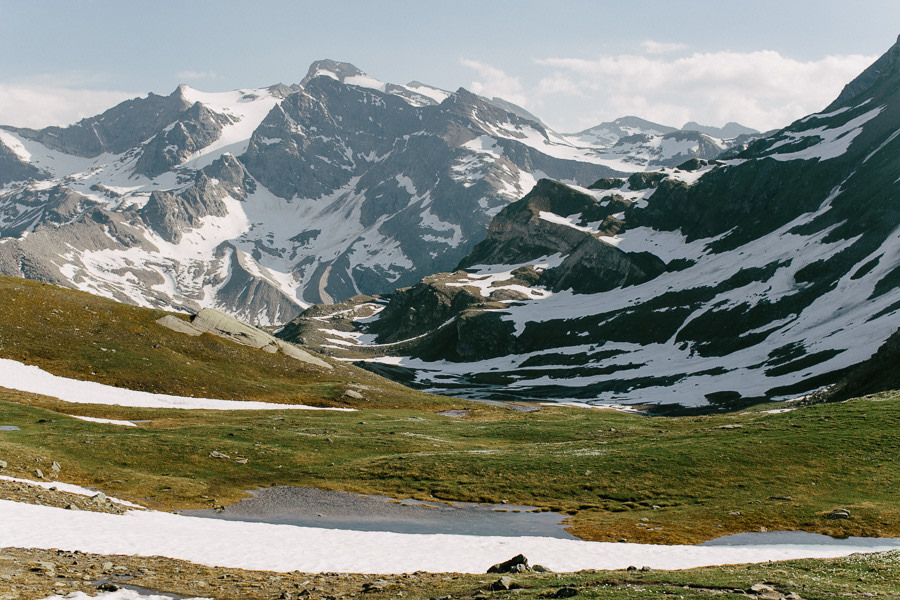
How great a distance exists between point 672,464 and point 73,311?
8394 cm

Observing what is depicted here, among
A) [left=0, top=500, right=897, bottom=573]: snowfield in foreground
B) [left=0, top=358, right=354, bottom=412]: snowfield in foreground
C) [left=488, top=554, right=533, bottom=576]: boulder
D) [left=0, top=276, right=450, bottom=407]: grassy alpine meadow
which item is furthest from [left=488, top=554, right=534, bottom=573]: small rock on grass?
[left=0, top=276, right=450, bottom=407]: grassy alpine meadow

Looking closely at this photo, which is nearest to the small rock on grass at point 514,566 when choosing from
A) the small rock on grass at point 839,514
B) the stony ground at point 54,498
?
the small rock on grass at point 839,514

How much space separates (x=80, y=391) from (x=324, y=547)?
181 ft

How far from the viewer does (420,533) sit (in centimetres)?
3338

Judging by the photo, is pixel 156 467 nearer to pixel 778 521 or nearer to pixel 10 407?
pixel 10 407

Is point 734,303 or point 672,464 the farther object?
point 734,303

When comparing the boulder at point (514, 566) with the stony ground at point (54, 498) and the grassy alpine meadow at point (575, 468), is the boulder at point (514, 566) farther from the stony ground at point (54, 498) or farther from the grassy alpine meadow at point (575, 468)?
the stony ground at point (54, 498)

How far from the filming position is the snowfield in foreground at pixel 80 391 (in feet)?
225

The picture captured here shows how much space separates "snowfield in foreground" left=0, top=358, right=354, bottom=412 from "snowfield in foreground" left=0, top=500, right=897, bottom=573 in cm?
4394

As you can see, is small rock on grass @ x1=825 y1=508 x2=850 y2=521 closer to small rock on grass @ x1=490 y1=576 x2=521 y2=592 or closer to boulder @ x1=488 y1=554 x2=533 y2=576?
boulder @ x1=488 y1=554 x2=533 y2=576

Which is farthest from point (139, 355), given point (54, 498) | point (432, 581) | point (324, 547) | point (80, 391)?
point (432, 581)

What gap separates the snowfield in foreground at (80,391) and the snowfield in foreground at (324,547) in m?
43.9

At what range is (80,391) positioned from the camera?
70.2 meters

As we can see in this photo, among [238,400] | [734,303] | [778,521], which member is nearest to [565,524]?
[778,521]
